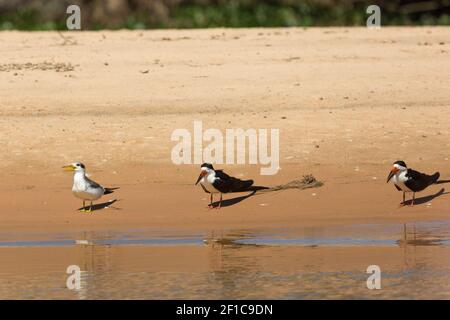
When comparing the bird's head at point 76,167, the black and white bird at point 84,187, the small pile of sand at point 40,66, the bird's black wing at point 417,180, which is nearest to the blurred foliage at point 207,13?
the small pile of sand at point 40,66

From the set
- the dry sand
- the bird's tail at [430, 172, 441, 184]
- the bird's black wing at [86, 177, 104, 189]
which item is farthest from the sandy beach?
the bird's black wing at [86, 177, 104, 189]

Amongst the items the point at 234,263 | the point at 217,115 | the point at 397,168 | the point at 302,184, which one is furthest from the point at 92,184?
the point at 217,115

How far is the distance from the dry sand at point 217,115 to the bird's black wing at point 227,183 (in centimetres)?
21

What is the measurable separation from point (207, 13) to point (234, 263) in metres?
13.5

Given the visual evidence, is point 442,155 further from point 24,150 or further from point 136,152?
point 24,150

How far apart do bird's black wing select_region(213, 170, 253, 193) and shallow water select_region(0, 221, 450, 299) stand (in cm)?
82

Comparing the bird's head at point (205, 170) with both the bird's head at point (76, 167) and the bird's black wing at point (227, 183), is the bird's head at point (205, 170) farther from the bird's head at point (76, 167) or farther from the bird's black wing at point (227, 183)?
the bird's head at point (76, 167)

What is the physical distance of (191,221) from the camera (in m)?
15.6

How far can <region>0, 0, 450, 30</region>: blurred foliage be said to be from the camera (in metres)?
25.9

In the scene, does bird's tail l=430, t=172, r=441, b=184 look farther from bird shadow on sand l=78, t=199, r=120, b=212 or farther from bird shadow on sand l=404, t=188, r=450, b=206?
bird shadow on sand l=78, t=199, r=120, b=212

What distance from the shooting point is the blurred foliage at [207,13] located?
85.0 feet

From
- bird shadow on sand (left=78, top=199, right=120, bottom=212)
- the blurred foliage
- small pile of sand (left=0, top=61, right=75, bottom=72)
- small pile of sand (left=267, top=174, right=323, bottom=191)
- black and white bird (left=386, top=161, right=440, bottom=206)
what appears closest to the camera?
black and white bird (left=386, top=161, right=440, bottom=206)

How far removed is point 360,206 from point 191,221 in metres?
1.86

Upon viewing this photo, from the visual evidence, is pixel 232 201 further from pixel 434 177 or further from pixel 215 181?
pixel 434 177
